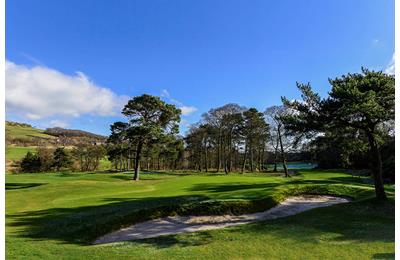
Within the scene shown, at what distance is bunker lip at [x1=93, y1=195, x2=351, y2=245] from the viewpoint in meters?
14.6

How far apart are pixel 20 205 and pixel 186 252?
14517 millimetres

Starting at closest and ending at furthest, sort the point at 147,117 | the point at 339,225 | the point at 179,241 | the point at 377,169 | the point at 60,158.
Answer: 1. the point at 179,241
2. the point at 339,225
3. the point at 377,169
4. the point at 147,117
5. the point at 60,158

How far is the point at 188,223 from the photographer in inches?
670

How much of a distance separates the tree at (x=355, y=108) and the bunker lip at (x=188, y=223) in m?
4.85

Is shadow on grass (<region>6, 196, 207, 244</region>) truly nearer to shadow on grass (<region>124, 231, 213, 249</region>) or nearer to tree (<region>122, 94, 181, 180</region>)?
shadow on grass (<region>124, 231, 213, 249</region>)

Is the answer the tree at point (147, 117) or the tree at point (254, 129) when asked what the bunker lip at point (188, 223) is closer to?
the tree at point (147, 117)

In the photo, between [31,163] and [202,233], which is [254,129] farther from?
[202,233]

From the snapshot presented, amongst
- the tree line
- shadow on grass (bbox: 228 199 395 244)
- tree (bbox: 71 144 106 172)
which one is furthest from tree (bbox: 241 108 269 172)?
shadow on grass (bbox: 228 199 395 244)

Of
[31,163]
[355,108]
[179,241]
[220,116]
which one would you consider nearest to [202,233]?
[179,241]

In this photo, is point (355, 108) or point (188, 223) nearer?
point (188, 223)

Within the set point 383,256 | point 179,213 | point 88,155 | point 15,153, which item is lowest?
point 383,256

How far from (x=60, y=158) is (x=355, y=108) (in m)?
64.5

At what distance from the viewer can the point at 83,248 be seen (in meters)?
11.9
